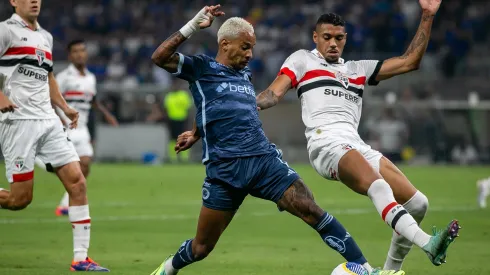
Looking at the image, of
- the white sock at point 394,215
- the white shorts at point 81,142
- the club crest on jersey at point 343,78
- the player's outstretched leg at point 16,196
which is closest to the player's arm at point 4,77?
the player's outstretched leg at point 16,196

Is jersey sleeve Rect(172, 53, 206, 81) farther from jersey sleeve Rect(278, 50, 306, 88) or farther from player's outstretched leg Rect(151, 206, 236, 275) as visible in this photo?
jersey sleeve Rect(278, 50, 306, 88)

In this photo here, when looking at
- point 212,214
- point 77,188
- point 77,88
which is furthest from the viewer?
point 77,88

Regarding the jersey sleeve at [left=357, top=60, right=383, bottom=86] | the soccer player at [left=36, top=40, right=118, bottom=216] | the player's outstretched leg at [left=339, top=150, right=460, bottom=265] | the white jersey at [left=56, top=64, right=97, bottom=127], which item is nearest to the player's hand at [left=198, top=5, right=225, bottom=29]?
the player's outstretched leg at [left=339, top=150, right=460, bottom=265]

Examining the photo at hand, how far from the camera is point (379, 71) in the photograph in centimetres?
1002

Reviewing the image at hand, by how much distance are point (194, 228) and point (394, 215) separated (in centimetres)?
652

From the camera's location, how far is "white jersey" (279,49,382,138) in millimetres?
9781

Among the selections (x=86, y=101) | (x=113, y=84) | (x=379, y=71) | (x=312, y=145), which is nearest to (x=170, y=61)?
(x=312, y=145)

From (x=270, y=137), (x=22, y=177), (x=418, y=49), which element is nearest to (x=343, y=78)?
(x=418, y=49)

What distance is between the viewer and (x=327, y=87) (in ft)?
32.4

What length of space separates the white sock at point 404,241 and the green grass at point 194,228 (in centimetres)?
91

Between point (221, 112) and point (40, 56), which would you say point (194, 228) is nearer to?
point (40, 56)

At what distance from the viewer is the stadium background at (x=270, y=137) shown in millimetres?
12164

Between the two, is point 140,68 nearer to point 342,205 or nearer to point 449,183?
point 449,183

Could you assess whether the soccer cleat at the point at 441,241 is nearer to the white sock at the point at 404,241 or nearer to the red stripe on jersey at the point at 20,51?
the white sock at the point at 404,241
